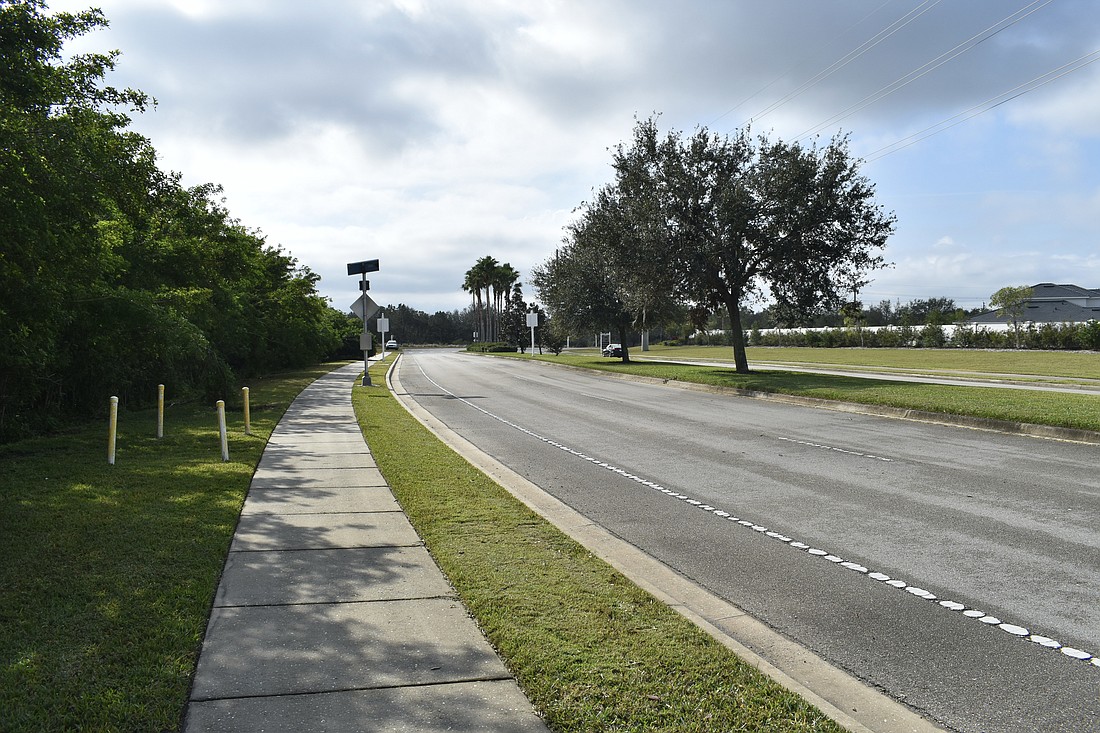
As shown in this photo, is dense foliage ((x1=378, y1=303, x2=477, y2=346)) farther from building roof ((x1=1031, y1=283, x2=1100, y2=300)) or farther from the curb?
the curb

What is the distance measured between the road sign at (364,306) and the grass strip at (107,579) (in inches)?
539

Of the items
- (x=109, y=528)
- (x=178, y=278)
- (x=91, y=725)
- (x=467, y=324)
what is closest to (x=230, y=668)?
(x=91, y=725)

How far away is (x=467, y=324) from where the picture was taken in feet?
543

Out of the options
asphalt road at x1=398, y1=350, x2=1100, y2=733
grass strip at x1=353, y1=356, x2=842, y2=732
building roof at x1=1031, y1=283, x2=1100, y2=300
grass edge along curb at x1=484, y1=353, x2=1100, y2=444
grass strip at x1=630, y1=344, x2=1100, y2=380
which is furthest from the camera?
building roof at x1=1031, y1=283, x2=1100, y2=300

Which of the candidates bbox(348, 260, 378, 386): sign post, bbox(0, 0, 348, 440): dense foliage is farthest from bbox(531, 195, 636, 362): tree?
bbox(0, 0, 348, 440): dense foliage

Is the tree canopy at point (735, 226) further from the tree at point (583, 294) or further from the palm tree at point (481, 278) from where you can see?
the palm tree at point (481, 278)

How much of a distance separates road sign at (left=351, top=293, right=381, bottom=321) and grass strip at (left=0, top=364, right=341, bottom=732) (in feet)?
44.9

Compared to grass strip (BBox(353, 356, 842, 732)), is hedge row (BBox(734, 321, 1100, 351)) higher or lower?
higher

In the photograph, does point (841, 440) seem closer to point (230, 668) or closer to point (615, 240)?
point (230, 668)

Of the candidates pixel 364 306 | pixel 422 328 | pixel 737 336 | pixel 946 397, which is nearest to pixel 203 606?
pixel 946 397

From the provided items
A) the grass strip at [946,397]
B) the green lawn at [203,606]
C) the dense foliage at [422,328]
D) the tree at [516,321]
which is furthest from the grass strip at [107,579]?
the dense foliage at [422,328]

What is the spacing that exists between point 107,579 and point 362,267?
68.3 feet

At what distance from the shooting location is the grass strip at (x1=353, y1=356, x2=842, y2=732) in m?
3.47

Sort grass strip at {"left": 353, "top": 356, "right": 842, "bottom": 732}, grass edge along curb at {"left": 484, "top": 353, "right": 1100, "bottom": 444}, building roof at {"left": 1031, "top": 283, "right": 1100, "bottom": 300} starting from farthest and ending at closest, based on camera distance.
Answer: building roof at {"left": 1031, "top": 283, "right": 1100, "bottom": 300} → grass edge along curb at {"left": 484, "top": 353, "right": 1100, "bottom": 444} → grass strip at {"left": 353, "top": 356, "right": 842, "bottom": 732}
